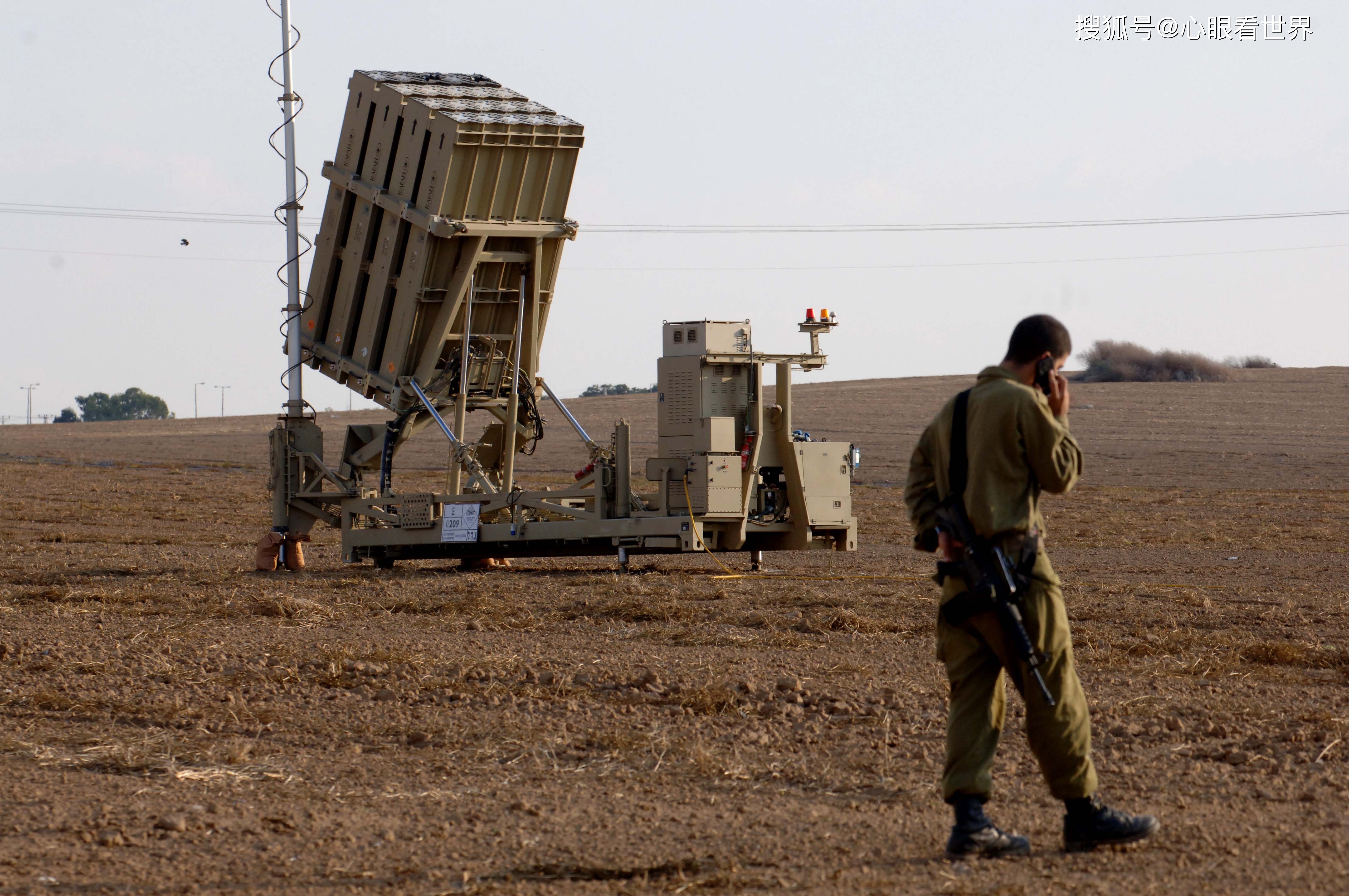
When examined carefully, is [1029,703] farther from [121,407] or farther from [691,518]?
[121,407]

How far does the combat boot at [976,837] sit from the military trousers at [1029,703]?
0.04 meters

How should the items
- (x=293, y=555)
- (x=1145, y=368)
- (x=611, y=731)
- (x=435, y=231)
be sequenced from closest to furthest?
(x=611, y=731) → (x=435, y=231) → (x=293, y=555) → (x=1145, y=368)

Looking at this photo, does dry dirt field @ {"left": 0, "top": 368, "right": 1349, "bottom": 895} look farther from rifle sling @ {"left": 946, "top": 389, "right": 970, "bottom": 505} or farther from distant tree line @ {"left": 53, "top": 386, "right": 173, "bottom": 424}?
distant tree line @ {"left": 53, "top": 386, "right": 173, "bottom": 424}

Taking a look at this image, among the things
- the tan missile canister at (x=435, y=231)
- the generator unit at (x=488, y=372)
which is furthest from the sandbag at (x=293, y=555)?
the tan missile canister at (x=435, y=231)

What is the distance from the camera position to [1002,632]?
5.14 metres

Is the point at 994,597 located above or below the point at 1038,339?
below

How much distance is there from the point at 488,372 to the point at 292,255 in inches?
98.6

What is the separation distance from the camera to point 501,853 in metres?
5.28

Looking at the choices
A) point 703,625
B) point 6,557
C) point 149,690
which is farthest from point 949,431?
point 6,557

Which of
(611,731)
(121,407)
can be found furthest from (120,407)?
(611,731)

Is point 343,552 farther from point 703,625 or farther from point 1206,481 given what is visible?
point 1206,481

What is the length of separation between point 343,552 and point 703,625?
6.47 meters

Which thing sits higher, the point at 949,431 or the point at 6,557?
the point at 949,431

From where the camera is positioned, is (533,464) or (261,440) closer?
(533,464)
